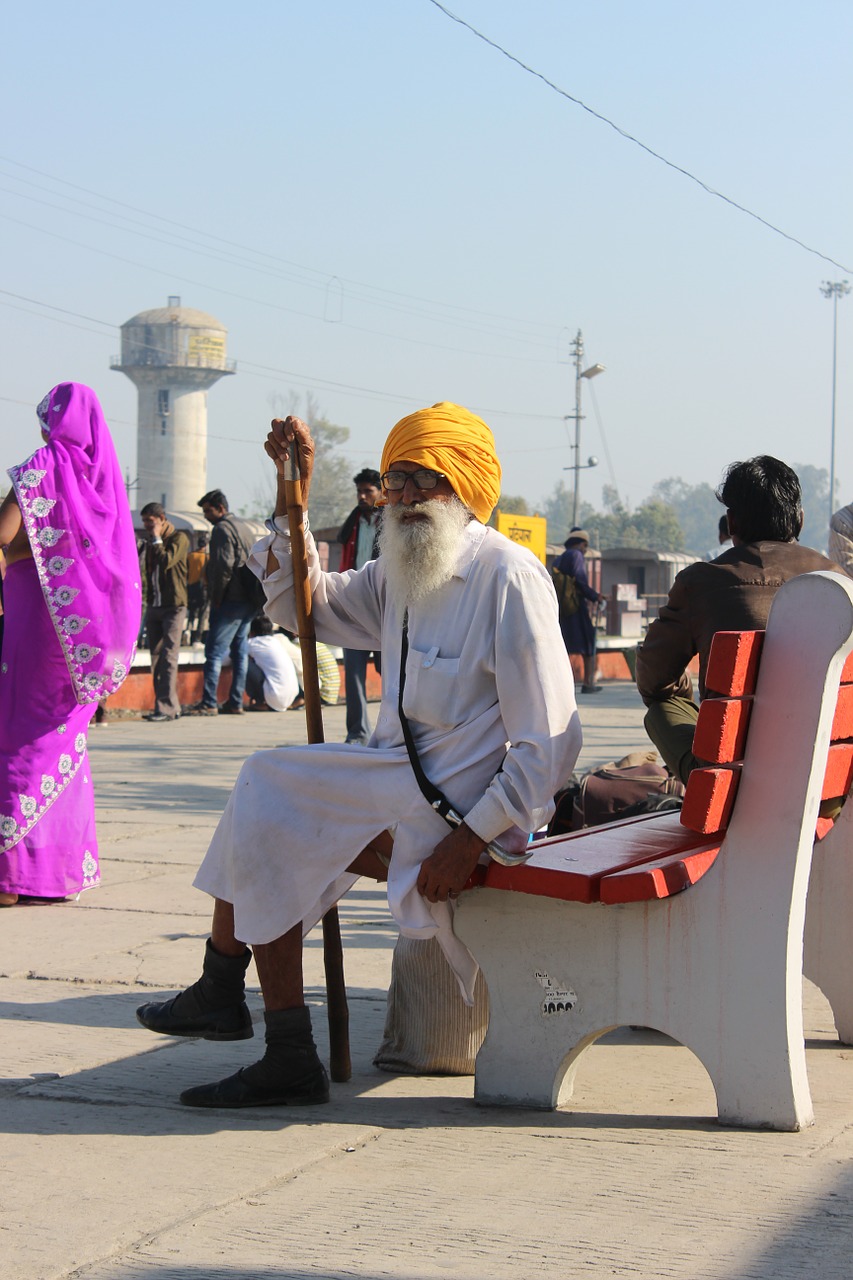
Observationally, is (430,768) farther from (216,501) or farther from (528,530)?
(528,530)

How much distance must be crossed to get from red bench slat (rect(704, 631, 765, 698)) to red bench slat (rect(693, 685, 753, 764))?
0.03m

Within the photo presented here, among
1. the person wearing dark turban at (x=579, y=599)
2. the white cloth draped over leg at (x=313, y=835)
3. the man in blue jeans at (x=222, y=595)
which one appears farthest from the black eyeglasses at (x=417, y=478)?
the person wearing dark turban at (x=579, y=599)

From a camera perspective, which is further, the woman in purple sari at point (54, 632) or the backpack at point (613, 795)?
the woman in purple sari at point (54, 632)

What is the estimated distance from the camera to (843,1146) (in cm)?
334

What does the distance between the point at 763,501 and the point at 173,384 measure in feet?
401

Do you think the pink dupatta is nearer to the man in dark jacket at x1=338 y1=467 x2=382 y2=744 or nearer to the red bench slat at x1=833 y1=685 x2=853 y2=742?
the red bench slat at x1=833 y1=685 x2=853 y2=742

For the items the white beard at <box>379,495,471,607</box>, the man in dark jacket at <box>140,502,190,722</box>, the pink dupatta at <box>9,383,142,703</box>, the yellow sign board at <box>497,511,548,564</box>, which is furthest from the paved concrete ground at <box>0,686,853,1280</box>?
the yellow sign board at <box>497,511,548,564</box>

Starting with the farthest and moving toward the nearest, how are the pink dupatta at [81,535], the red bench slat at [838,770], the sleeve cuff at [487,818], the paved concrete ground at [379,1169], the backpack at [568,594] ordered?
the backpack at [568,594] → the pink dupatta at [81,535] → the red bench slat at [838,770] → the sleeve cuff at [487,818] → the paved concrete ground at [379,1169]

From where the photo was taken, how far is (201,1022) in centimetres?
372

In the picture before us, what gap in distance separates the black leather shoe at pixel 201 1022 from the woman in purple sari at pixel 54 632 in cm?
257

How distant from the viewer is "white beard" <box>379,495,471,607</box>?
3.73 meters

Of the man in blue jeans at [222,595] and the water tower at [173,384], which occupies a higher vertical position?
the water tower at [173,384]

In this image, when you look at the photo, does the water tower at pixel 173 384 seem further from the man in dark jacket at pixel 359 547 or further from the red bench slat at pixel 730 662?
the red bench slat at pixel 730 662

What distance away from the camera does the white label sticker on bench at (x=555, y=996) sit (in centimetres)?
357
